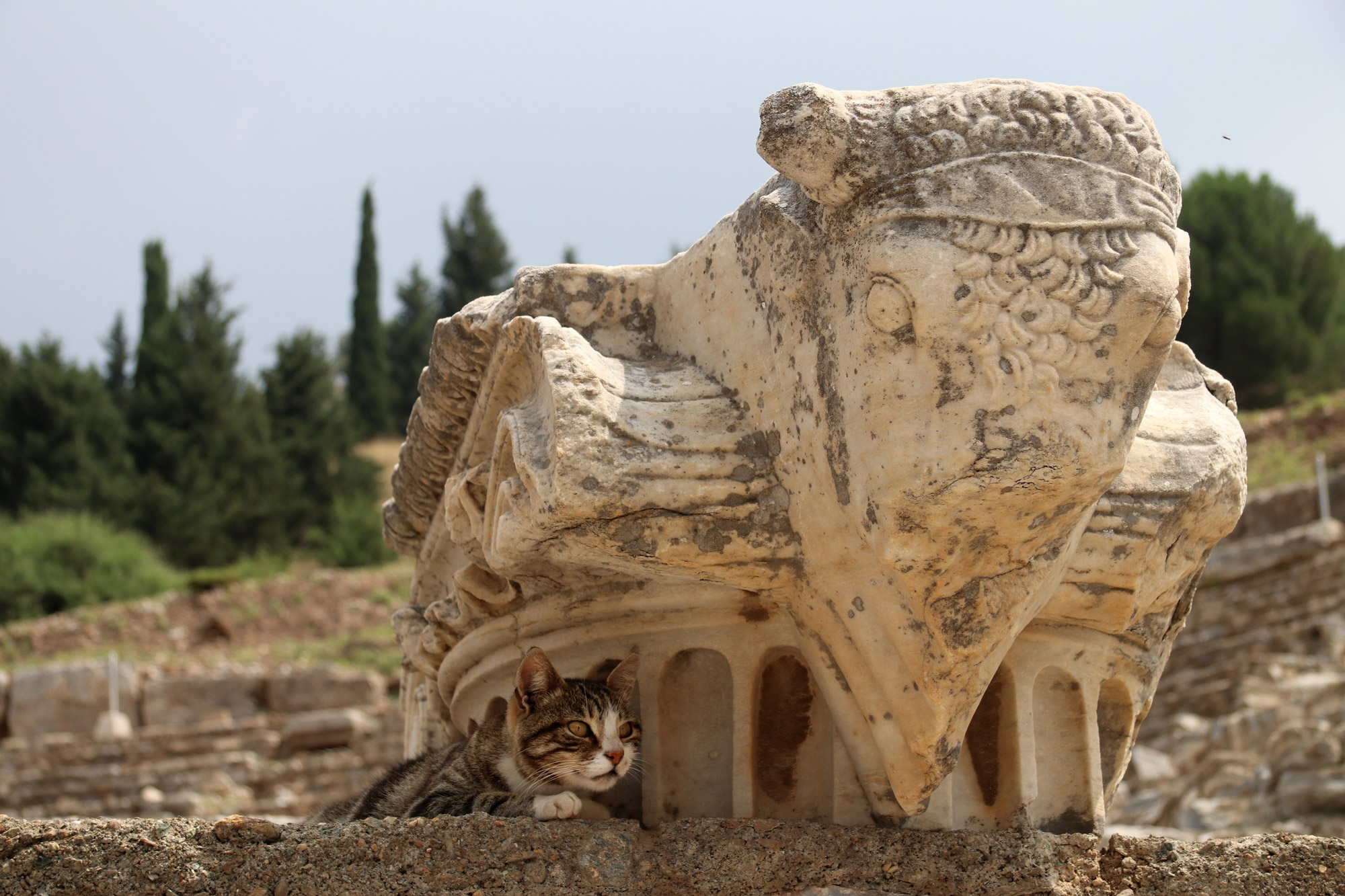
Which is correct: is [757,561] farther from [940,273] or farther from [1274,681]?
[1274,681]

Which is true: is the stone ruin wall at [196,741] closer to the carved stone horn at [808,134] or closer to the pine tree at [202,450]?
the carved stone horn at [808,134]

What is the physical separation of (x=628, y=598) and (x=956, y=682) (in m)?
0.62

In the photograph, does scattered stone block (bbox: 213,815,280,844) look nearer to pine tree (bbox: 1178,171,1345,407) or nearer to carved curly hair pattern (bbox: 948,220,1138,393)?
carved curly hair pattern (bbox: 948,220,1138,393)

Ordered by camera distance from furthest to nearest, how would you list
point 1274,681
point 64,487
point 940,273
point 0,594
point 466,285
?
1. point 466,285
2. point 64,487
3. point 0,594
4. point 1274,681
5. point 940,273

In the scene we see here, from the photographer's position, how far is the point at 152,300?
101 feet

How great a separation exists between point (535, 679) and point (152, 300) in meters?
31.2

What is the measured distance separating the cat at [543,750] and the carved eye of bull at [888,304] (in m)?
0.84

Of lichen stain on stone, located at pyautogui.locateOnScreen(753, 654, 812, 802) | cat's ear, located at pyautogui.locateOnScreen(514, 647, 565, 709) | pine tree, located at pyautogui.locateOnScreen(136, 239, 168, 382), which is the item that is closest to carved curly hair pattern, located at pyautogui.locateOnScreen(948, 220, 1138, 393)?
lichen stain on stone, located at pyautogui.locateOnScreen(753, 654, 812, 802)

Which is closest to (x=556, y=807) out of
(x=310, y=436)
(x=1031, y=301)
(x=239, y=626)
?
(x=1031, y=301)

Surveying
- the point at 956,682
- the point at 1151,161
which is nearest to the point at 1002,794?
the point at 956,682

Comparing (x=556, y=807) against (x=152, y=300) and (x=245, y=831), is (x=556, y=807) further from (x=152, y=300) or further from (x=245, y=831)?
(x=152, y=300)

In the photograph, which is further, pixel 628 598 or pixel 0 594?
pixel 0 594

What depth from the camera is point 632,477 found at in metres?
1.97

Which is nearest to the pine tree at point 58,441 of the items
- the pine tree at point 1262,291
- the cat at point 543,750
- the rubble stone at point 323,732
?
the rubble stone at point 323,732
